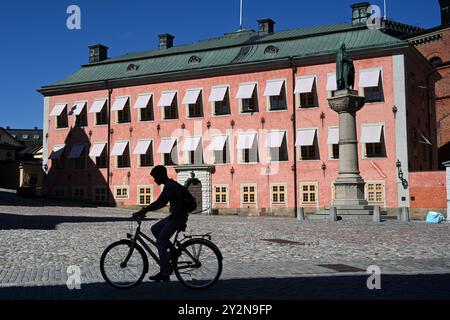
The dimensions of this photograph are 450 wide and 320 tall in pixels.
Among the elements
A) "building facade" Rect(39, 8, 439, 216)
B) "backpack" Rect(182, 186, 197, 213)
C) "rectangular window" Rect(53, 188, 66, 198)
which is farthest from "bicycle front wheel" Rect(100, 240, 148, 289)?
"rectangular window" Rect(53, 188, 66, 198)

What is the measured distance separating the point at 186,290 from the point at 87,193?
37.2 m

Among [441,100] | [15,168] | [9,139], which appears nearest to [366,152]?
[441,100]

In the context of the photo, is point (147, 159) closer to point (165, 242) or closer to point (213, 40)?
point (213, 40)

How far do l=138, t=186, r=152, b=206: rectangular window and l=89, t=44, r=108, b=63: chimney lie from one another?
590 inches

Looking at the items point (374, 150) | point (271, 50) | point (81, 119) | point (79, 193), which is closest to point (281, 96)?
point (271, 50)

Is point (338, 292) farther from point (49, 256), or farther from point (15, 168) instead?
point (15, 168)

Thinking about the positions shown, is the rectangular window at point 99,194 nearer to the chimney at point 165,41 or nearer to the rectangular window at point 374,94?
the chimney at point 165,41

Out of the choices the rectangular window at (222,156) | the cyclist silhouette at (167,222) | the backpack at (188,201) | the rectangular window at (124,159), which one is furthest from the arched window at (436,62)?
the cyclist silhouette at (167,222)

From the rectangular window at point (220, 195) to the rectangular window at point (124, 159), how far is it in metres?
7.67

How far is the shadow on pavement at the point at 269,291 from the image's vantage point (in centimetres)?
673

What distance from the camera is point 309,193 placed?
3547 centimetres

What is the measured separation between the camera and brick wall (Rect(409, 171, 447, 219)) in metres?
31.0

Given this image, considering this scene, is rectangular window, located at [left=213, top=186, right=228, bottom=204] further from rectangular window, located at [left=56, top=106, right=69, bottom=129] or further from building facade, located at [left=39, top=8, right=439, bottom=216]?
rectangular window, located at [left=56, top=106, right=69, bottom=129]

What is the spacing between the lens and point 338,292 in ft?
23.1
